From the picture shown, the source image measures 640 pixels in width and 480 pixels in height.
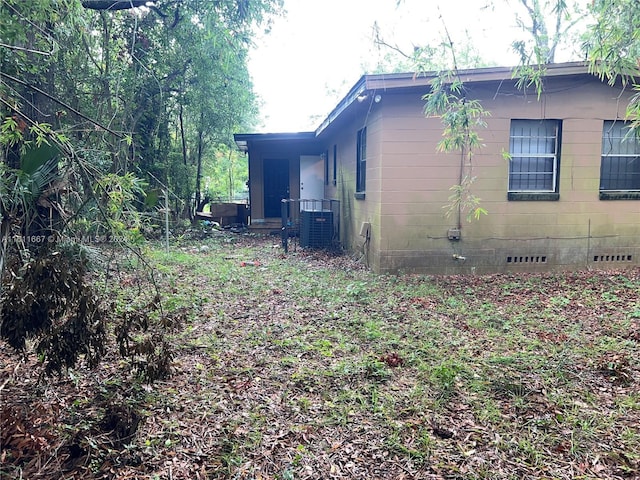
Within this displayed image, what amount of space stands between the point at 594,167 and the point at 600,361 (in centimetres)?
494

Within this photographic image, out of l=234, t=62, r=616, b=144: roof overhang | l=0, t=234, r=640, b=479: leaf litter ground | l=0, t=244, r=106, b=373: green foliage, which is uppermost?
l=234, t=62, r=616, b=144: roof overhang

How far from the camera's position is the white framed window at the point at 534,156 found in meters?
7.51

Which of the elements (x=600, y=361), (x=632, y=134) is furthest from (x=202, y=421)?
(x=632, y=134)

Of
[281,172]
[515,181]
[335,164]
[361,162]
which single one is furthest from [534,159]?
[281,172]

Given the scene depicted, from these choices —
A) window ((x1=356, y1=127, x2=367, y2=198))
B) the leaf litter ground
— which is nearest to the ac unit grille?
the leaf litter ground

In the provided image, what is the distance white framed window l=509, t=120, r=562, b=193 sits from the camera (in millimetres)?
7508

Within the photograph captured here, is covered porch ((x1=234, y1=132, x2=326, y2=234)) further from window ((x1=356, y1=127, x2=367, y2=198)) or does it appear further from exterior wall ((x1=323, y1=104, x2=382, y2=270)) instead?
window ((x1=356, y1=127, x2=367, y2=198))

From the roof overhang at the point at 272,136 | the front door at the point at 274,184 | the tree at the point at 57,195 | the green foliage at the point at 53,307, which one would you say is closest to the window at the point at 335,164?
the roof overhang at the point at 272,136

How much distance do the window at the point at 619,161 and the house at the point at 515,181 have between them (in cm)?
2

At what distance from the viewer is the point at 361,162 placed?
9086 mm

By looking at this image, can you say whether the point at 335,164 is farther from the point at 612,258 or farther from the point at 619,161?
the point at 612,258

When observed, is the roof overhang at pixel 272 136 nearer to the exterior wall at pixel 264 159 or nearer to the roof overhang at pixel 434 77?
the exterior wall at pixel 264 159

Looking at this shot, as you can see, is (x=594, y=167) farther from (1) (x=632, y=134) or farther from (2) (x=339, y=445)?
(2) (x=339, y=445)

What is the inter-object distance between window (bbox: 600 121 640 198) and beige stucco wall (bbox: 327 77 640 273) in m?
0.19
